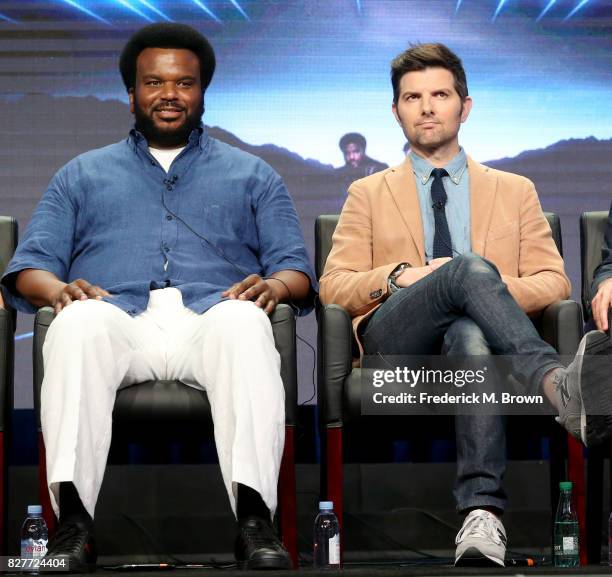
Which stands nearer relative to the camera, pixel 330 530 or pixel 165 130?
pixel 330 530

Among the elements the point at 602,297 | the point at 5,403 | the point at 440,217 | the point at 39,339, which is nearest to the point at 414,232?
the point at 440,217

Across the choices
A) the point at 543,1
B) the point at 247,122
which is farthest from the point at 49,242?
the point at 543,1

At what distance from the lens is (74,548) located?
2.36 metres

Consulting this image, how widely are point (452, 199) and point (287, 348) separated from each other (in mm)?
778

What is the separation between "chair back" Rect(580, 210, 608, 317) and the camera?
11.7 feet

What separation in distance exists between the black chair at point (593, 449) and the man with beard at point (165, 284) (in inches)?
34.8

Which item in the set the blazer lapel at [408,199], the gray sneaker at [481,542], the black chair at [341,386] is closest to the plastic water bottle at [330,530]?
the black chair at [341,386]

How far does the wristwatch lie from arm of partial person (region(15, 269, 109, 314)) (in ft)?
2.40

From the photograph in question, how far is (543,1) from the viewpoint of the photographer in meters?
4.12

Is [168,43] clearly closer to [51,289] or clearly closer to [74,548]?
[51,289]

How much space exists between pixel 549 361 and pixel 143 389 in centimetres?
98

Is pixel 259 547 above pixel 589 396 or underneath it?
underneath

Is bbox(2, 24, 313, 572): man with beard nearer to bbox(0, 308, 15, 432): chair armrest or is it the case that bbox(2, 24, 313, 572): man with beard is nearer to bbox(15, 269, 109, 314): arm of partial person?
bbox(15, 269, 109, 314): arm of partial person

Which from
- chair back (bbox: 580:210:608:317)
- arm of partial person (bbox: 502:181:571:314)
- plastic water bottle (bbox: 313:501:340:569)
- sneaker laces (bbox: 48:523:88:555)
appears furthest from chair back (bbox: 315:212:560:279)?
sneaker laces (bbox: 48:523:88:555)
